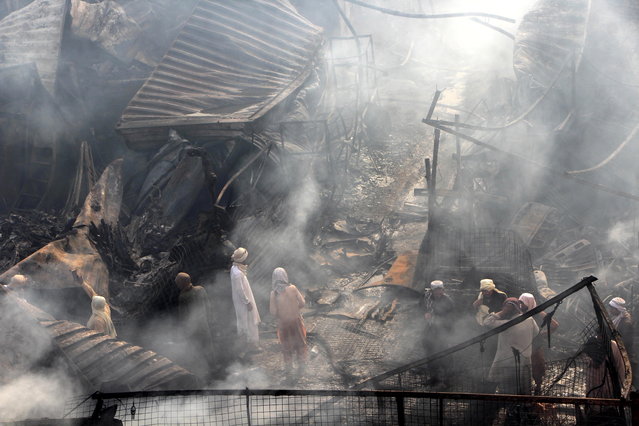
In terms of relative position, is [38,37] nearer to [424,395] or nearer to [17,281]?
[17,281]

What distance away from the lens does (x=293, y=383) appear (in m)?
7.21

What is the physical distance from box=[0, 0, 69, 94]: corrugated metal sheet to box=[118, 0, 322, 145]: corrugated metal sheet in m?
2.30

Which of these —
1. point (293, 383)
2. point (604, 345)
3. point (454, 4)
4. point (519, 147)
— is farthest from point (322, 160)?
point (454, 4)

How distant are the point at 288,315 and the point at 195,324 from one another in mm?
1231

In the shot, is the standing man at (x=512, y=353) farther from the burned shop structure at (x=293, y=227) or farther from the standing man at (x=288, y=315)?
the standing man at (x=288, y=315)

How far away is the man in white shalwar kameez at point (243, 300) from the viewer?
7.39 meters

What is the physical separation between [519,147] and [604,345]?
7.11m

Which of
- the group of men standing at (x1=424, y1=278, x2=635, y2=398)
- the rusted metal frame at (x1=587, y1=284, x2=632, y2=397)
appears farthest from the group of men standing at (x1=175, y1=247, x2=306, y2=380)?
the rusted metal frame at (x1=587, y1=284, x2=632, y2=397)

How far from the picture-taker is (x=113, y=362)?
5.64 m

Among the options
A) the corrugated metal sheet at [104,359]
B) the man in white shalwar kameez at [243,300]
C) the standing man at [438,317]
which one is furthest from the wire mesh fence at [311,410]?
the man in white shalwar kameez at [243,300]

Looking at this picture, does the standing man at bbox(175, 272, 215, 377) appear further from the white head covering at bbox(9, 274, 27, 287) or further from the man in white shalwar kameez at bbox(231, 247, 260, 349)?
the white head covering at bbox(9, 274, 27, 287)

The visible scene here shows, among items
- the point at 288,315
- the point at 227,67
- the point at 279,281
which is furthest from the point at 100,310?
the point at 227,67

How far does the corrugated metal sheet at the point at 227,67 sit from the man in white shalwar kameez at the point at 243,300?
3.77 metres

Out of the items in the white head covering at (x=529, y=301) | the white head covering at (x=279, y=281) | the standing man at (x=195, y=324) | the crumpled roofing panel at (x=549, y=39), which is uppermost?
the crumpled roofing panel at (x=549, y=39)
